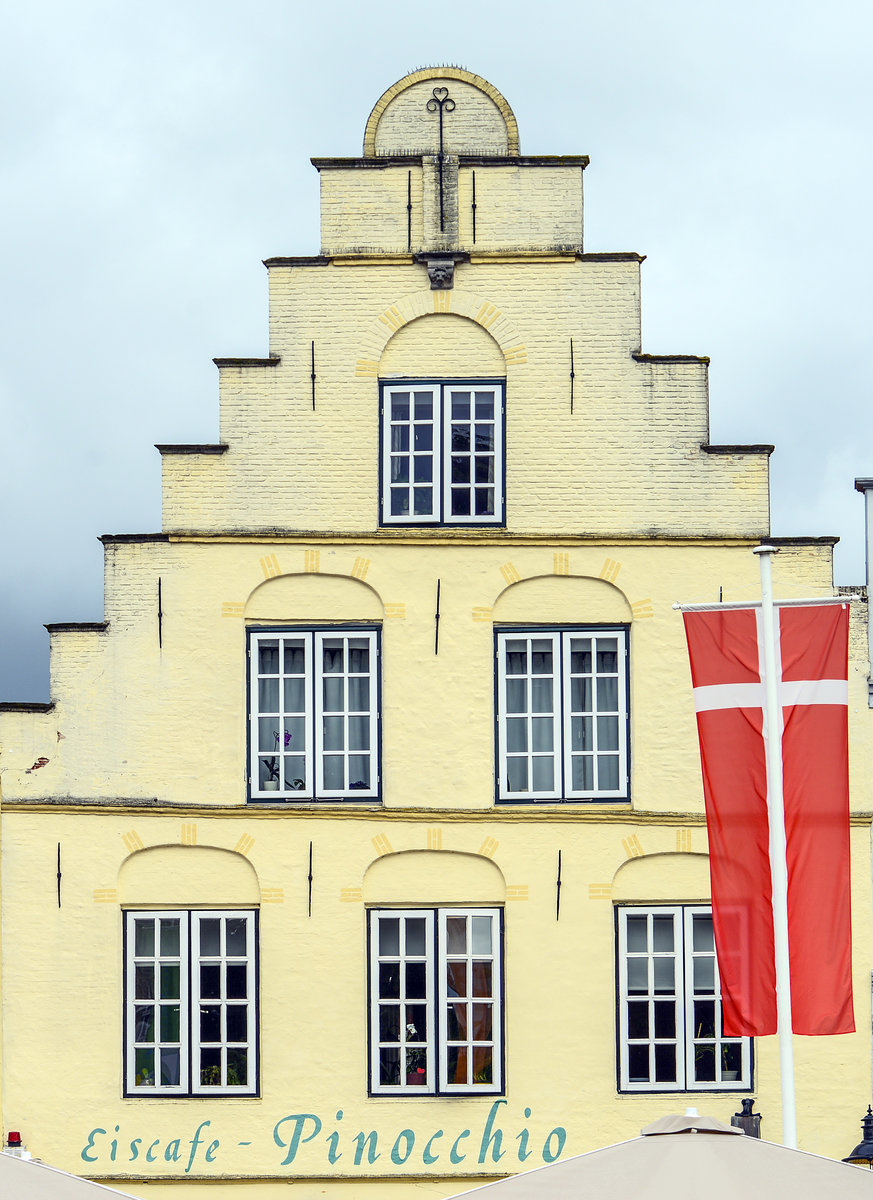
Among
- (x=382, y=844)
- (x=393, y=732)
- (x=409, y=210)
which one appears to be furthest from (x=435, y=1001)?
(x=409, y=210)

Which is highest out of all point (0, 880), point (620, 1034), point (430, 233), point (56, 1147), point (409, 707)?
point (430, 233)

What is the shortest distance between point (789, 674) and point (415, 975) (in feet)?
17.9

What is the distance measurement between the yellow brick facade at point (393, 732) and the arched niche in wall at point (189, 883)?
0.03 meters

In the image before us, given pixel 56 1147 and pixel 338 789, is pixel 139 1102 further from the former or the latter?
pixel 338 789

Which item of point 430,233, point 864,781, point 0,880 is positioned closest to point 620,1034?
point 864,781

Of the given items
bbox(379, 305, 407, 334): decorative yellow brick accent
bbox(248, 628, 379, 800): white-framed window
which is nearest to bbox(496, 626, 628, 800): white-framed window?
bbox(248, 628, 379, 800): white-framed window

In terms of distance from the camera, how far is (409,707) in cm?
1591

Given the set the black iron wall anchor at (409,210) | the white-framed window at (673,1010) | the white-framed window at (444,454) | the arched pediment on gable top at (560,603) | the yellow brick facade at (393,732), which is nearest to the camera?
the yellow brick facade at (393,732)

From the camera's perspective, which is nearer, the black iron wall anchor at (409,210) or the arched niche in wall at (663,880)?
the arched niche in wall at (663,880)

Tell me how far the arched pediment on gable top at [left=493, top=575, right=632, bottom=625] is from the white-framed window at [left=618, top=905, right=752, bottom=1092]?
9.69 feet

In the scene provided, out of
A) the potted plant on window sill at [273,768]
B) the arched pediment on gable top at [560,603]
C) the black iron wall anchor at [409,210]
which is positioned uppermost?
the black iron wall anchor at [409,210]

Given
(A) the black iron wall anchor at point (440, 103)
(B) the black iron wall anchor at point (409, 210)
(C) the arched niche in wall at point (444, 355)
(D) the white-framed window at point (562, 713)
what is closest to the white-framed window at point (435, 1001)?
(D) the white-framed window at point (562, 713)

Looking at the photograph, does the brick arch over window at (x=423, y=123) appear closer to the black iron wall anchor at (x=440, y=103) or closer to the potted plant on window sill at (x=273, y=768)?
the black iron wall anchor at (x=440, y=103)

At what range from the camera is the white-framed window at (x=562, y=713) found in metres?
15.9
